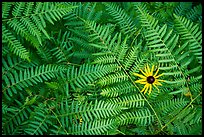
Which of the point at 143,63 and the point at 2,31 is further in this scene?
the point at 143,63

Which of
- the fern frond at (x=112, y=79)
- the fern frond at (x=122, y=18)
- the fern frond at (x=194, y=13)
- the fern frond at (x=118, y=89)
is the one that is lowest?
the fern frond at (x=118, y=89)

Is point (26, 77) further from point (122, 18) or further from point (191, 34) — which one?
point (191, 34)

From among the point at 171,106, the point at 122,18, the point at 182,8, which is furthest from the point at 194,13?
the point at 171,106

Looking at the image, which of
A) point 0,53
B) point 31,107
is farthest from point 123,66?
point 0,53

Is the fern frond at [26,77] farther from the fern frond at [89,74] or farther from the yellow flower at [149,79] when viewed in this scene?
the yellow flower at [149,79]

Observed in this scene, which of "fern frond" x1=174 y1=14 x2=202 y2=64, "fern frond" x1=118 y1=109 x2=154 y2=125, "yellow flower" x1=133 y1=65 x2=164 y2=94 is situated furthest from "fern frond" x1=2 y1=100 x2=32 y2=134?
"fern frond" x1=174 y1=14 x2=202 y2=64

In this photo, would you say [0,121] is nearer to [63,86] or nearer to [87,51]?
[63,86]

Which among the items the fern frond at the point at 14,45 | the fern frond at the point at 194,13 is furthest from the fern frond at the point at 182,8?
the fern frond at the point at 14,45

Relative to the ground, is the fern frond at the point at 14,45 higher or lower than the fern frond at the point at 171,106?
higher

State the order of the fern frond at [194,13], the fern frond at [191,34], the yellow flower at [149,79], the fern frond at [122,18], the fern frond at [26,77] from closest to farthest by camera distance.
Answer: the fern frond at [191,34]
the fern frond at [26,77]
the yellow flower at [149,79]
the fern frond at [122,18]
the fern frond at [194,13]
